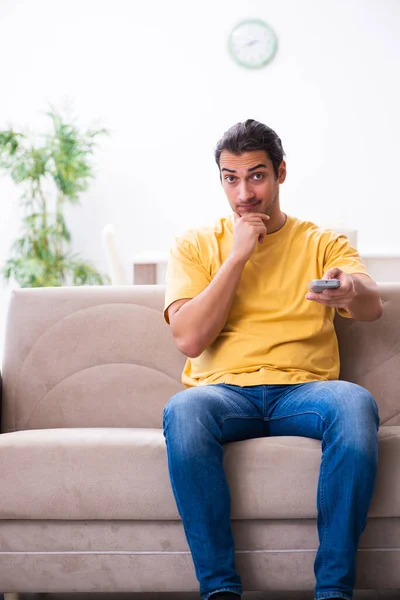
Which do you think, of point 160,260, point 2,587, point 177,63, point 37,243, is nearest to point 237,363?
point 2,587

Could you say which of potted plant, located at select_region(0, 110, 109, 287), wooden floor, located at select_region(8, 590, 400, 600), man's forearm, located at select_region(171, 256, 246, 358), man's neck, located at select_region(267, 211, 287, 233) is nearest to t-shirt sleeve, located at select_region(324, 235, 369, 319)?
man's neck, located at select_region(267, 211, 287, 233)

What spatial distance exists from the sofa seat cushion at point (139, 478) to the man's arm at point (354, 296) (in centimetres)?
29

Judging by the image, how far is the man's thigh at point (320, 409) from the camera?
1.52 m

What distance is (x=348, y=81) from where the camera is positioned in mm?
5418

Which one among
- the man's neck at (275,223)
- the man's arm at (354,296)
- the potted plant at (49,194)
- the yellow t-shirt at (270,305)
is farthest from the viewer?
the potted plant at (49,194)

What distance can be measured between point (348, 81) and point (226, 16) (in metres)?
0.97

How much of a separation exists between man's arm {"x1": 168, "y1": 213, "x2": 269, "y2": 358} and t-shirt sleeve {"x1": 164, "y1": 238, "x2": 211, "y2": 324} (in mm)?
27

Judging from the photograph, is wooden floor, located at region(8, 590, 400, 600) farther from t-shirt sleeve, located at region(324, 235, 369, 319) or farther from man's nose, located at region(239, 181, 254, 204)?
man's nose, located at region(239, 181, 254, 204)

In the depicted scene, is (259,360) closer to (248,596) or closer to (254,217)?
(254,217)

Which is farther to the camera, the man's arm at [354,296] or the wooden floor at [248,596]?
the wooden floor at [248,596]

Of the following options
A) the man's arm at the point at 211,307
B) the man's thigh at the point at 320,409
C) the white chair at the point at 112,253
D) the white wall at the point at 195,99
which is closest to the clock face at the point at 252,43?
the white wall at the point at 195,99

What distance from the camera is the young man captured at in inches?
57.3

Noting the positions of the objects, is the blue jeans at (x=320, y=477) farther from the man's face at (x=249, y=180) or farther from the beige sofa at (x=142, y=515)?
the man's face at (x=249, y=180)

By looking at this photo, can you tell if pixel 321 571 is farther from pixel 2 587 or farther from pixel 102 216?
pixel 102 216
